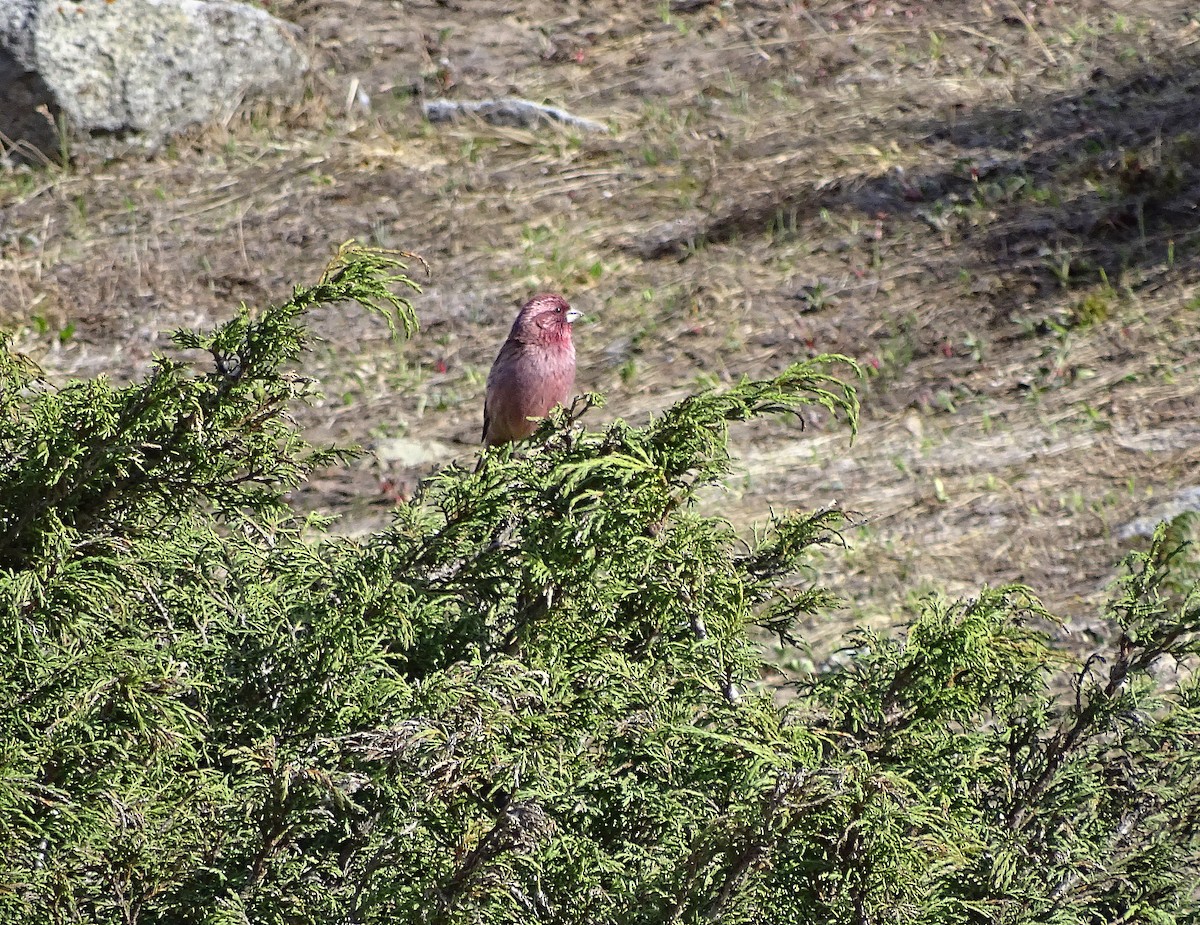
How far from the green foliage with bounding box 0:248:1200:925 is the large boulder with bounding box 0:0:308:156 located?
7248 millimetres

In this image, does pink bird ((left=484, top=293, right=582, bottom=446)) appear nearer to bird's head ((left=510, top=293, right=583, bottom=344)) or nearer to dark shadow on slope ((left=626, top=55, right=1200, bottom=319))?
bird's head ((left=510, top=293, right=583, bottom=344))

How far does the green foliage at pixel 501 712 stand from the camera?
1.86 meters

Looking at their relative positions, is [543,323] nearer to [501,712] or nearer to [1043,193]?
[501,712]

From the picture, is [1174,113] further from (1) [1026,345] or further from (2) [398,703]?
(2) [398,703]

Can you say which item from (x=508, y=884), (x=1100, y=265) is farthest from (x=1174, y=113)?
(x=508, y=884)

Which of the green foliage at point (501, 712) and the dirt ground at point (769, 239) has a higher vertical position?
the green foliage at point (501, 712)

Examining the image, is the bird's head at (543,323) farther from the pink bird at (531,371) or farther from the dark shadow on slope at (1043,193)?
the dark shadow on slope at (1043,193)

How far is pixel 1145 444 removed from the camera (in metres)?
5.80

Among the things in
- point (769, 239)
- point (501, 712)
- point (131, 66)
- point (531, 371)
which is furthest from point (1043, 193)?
point (501, 712)

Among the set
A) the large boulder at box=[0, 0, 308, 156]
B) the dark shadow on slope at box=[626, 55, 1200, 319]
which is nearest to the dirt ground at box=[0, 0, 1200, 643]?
the dark shadow on slope at box=[626, 55, 1200, 319]

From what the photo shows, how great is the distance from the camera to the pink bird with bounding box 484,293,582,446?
488cm

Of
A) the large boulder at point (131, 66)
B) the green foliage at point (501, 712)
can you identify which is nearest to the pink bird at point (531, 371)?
the green foliage at point (501, 712)

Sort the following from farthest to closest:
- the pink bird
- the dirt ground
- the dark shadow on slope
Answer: the dark shadow on slope
the dirt ground
the pink bird

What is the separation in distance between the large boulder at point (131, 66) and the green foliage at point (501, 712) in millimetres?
7248
